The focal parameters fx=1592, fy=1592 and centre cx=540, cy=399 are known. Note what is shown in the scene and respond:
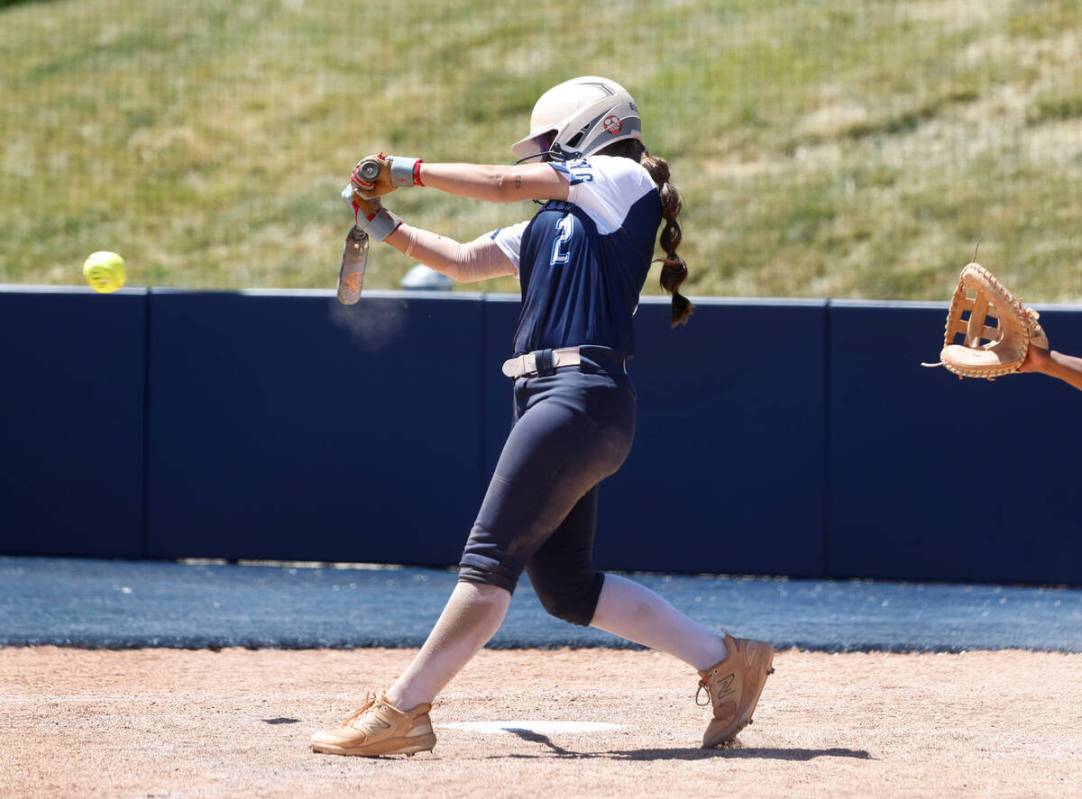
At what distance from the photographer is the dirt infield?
3.88 m

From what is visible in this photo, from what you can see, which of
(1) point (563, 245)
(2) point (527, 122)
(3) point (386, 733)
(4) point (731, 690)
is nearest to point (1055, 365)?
(1) point (563, 245)

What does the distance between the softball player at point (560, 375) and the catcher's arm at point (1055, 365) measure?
99cm

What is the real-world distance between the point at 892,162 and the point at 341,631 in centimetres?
922

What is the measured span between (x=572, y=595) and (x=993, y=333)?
1292 millimetres

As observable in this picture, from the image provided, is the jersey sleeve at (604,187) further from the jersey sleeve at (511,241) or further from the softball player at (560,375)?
the jersey sleeve at (511,241)

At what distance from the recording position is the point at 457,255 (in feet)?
14.3

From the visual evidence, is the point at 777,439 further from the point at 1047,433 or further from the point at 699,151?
the point at 699,151

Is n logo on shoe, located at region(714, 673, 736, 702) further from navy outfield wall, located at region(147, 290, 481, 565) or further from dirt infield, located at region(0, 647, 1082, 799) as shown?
navy outfield wall, located at region(147, 290, 481, 565)

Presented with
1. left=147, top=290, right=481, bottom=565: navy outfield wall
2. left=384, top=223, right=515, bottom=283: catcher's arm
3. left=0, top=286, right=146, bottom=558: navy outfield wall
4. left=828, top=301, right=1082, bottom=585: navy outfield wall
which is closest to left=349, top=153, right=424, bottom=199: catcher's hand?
left=384, top=223, right=515, bottom=283: catcher's arm

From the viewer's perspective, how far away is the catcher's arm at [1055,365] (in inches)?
135

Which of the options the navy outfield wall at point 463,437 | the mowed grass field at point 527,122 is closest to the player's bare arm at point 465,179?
the navy outfield wall at point 463,437

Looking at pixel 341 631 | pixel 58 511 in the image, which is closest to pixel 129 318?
pixel 58 511

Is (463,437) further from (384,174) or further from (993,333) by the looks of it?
(993,333)

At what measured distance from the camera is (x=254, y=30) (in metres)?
19.7
